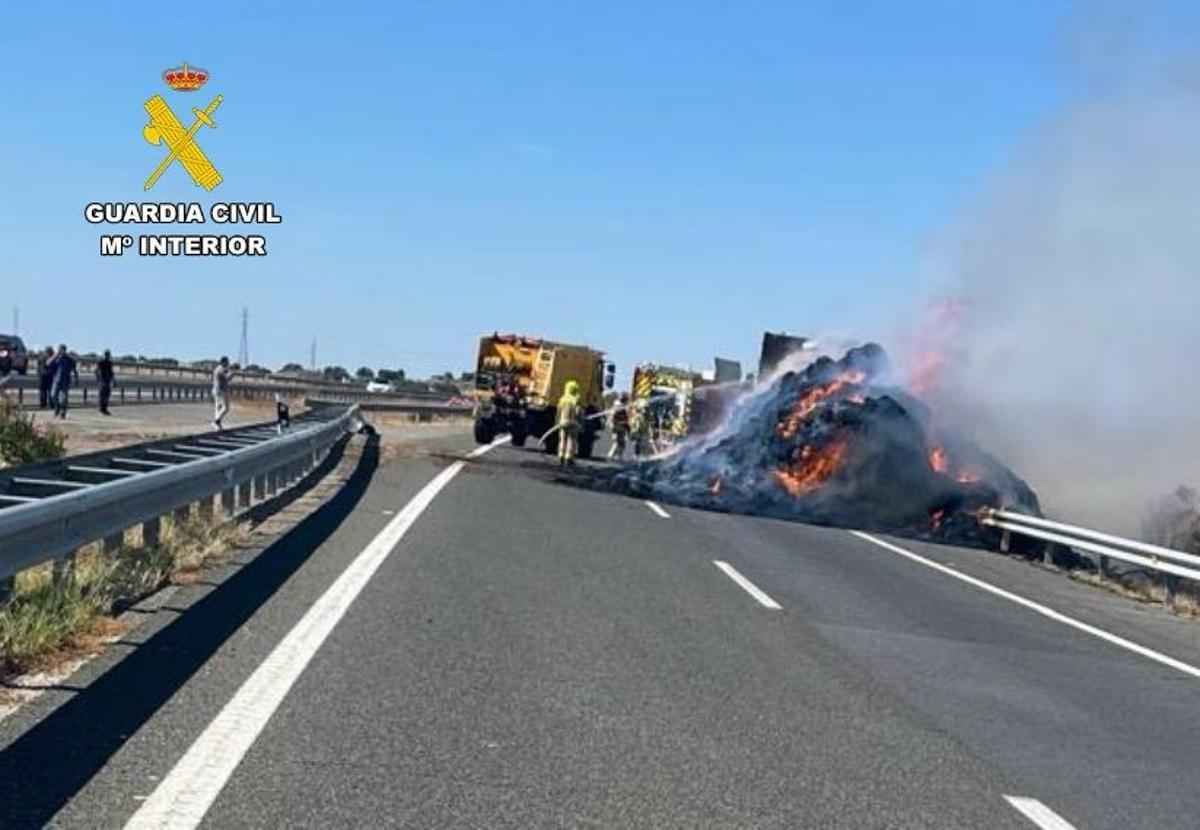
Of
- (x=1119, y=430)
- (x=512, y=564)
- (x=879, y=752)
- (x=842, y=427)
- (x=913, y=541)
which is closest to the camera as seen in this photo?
(x=879, y=752)

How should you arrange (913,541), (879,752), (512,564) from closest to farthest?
(879,752), (512,564), (913,541)

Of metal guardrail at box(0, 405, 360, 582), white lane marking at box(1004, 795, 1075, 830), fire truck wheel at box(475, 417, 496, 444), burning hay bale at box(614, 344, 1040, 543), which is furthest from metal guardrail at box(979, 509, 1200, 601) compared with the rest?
fire truck wheel at box(475, 417, 496, 444)

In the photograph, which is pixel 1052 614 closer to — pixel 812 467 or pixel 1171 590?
pixel 1171 590

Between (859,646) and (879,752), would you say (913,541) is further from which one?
(879,752)

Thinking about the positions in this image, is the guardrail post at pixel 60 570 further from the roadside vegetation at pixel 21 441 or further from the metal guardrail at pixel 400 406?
the metal guardrail at pixel 400 406

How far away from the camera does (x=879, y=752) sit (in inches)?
285

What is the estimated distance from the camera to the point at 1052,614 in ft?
45.8

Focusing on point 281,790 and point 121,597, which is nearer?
point 281,790

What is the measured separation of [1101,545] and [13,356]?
146 ft

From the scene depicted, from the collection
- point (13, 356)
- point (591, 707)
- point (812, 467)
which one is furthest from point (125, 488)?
point (13, 356)

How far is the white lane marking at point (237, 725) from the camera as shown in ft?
17.8

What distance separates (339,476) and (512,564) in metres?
9.70

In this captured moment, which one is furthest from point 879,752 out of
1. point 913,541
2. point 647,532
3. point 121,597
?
point 913,541

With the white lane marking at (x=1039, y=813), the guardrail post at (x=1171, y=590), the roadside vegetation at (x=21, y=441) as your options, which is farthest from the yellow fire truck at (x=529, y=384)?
the white lane marking at (x=1039, y=813)
